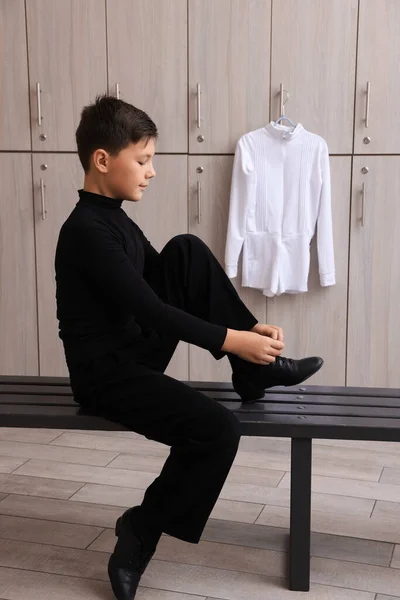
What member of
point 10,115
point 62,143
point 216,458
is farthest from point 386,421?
point 10,115

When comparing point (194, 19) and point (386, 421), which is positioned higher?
point (194, 19)

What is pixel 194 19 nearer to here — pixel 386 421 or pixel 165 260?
pixel 165 260

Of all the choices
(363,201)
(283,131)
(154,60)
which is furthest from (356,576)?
(154,60)

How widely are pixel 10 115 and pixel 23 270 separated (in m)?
0.70

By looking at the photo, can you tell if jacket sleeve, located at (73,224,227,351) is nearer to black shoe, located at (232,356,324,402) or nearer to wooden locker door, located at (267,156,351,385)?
black shoe, located at (232,356,324,402)

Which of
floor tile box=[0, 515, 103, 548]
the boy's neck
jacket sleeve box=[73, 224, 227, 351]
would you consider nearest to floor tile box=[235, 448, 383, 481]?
floor tile box=[0, 515, 103, 548]

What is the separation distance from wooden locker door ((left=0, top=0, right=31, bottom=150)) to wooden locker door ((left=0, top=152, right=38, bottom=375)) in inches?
3.3

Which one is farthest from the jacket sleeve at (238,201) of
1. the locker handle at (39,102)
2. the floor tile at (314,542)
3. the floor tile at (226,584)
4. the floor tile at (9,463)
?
the floor tile at (226,584)

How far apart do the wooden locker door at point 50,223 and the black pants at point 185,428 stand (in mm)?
1571

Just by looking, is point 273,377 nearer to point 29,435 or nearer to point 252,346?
point 252,346

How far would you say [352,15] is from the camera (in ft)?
9.77

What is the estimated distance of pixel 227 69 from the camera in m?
3.08

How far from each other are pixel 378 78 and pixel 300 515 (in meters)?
1.94

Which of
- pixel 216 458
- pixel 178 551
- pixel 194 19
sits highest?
pixel 194 19
